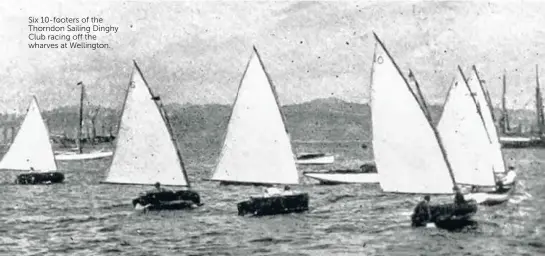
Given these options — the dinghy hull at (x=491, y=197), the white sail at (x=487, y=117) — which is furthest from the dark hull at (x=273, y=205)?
the white sail at (x=487, y=117)

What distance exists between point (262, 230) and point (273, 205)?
2187mm

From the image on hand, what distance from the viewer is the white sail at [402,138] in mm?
30359

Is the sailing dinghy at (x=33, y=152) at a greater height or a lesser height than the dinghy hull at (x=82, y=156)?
lesser

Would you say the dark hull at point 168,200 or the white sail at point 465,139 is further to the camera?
the white sail at point 465,139

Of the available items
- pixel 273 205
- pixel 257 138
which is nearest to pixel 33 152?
pixel 257 138

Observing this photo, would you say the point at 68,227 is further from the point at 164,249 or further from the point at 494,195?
the point at 494,195

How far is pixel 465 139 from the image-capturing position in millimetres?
41625

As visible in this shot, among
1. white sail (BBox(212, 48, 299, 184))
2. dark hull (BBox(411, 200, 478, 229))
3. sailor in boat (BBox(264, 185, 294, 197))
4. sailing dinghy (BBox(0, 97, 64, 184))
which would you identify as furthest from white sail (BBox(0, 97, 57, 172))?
dark hull (BBox(411, 200, 478, 229))

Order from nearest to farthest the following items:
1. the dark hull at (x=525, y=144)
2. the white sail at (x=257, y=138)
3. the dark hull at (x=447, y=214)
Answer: the dark hull at (x=447, y=214)
the white sail at (x=257, y=138)
the dark hull at (x=525, y=144)

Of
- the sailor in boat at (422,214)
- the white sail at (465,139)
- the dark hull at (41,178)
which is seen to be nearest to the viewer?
the sailor in boat at (422,214)

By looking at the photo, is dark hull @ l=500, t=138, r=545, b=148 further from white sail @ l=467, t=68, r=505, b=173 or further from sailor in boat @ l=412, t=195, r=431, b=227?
sailor in boat @ l=412, t=195, r=431, b=227

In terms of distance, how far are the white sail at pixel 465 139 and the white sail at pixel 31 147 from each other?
1204 inches

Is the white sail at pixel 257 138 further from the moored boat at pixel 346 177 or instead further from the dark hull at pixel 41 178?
the dark hull at pixel 41 178

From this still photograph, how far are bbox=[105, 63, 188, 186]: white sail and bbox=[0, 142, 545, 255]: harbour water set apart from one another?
2.23m
